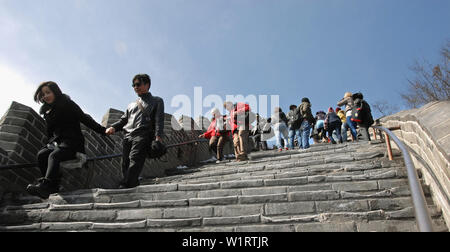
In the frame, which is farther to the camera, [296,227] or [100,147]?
[100,147]

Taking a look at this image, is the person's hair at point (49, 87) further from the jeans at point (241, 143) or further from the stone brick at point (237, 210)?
the jeans at point (241, 143)

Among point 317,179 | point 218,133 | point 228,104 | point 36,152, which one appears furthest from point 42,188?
point 228,104

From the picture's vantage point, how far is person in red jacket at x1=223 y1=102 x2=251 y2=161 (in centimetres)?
615

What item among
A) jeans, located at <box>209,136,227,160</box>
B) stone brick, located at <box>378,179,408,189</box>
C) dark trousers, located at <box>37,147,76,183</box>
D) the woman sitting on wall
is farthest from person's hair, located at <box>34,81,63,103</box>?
stone brick, located at <box>378,179,408,189</box>

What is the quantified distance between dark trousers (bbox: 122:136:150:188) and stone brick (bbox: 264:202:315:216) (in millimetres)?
1870

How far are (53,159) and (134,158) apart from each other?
102cm

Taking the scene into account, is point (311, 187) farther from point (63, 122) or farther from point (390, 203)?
point (63, 122)

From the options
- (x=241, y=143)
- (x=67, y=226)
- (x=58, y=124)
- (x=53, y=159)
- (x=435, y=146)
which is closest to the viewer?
(x=435, y=146)

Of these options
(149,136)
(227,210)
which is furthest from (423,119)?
(149,136)

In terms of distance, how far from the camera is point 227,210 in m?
2.81

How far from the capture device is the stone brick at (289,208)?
8.55ft

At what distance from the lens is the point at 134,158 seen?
3641 mm
